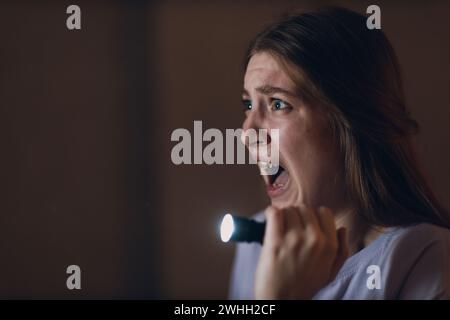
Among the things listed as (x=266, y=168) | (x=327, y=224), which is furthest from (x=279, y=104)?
(x=327, y=224)

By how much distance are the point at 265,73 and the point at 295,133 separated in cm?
13

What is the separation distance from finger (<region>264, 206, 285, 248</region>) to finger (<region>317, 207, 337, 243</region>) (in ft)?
0.25

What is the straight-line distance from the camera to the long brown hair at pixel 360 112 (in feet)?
4.02

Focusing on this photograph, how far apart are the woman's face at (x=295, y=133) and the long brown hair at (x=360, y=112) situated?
0.02 meters

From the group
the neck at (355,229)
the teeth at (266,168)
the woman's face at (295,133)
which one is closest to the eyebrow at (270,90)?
the woman's face at (295,133)

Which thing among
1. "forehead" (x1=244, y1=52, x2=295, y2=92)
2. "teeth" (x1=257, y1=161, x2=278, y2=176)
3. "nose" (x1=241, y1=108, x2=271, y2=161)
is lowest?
"teeth" (x1=257, y1=161, x2=278, y2=176)

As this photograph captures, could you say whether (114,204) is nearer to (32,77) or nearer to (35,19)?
(32,77)

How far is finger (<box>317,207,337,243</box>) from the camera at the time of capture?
1.15m

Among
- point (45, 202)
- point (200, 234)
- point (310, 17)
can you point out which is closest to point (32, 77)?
point (45, 202)

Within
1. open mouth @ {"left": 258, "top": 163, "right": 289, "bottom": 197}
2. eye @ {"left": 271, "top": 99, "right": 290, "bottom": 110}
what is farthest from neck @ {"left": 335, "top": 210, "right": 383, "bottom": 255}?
eye @ {"left": 271, "top": 99, "right": 290, "bottom": 110}

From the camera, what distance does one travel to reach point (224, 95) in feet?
4.29

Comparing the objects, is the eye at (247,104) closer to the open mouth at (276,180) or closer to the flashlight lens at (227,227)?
the open mouth at (276,180)

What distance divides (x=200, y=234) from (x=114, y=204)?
19 cm

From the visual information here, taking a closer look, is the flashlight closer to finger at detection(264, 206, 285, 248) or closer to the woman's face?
finger at detection(264, 206, 285, 248)
